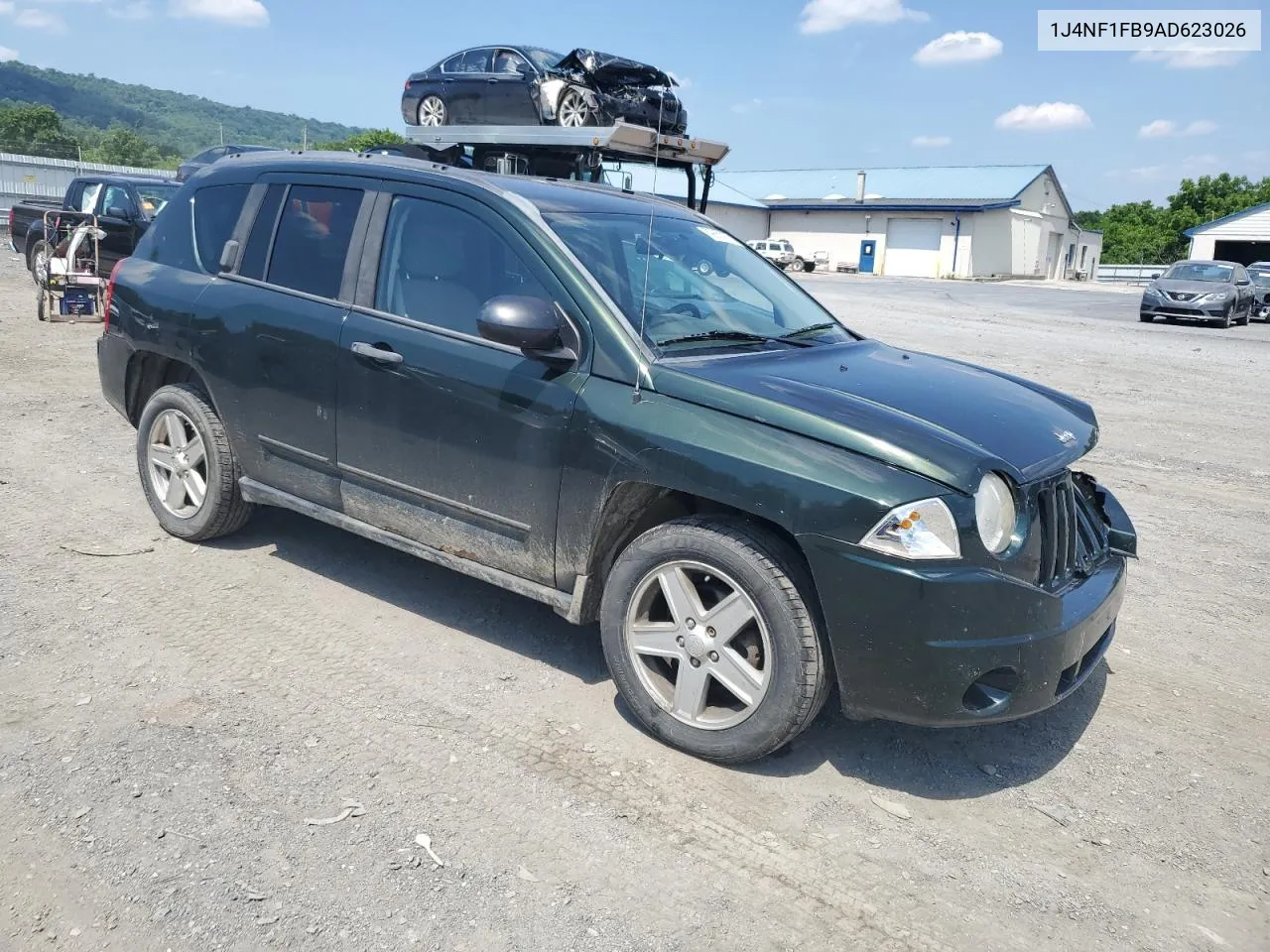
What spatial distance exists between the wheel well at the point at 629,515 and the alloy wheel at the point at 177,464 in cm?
240

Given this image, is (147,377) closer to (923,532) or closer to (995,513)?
(923,532)

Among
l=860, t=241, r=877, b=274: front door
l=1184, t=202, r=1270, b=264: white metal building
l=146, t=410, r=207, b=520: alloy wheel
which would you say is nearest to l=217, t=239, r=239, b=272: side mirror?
l=146, t=410, r=207, b=520: alloy wheel

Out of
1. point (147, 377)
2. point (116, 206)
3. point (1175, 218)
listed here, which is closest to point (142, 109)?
point (1175, 218)

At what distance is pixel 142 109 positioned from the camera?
15112 cm

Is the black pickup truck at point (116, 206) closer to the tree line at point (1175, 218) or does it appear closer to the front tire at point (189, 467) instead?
the front tire at point (189, 467)

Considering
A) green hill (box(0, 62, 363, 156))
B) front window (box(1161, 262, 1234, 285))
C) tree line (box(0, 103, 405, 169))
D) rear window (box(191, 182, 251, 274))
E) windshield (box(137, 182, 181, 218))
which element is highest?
green hill (box(0, 62, 363, 156))

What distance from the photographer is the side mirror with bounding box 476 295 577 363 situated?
3648 mm

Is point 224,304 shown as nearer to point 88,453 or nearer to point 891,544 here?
point 88,453

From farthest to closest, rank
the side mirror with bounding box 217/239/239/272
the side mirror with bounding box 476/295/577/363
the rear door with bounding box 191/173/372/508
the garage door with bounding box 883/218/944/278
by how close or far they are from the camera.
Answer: the garage door with bounding box 883/218/944/278 → the side mirror with bounding box 217/239/239/272 → the rear door with bounding box 191/173/372/508 → the side mirror with bounding box 476/295/577/363

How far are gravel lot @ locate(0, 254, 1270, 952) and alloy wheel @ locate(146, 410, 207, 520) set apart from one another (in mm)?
238

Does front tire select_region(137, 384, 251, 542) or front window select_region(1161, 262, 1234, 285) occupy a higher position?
front window select_region(1161, 262, 1234, 285)

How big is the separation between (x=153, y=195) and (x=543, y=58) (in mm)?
7695

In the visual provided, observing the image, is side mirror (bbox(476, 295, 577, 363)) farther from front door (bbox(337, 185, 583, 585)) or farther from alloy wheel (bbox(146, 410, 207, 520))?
alloy wheel (bbox(146, 410, 207, 520))

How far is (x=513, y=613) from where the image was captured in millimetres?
4730
